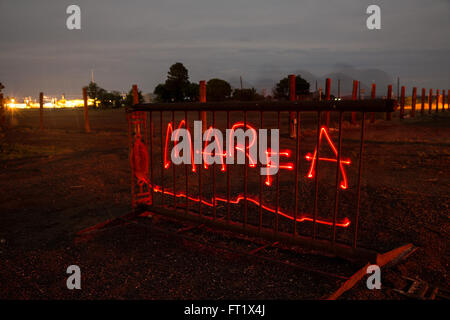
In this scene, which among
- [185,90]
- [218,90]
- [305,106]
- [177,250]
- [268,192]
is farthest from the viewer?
[185,90]

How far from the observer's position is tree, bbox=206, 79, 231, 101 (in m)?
60.2

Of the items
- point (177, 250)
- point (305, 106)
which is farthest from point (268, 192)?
point (305, 106)

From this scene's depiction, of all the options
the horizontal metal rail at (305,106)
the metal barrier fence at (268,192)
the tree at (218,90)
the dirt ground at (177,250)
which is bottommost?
the dirt ground at (177,250)

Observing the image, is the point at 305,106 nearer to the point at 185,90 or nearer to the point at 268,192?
the point at 268,192

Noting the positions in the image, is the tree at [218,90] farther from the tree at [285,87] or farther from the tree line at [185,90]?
the tree at [285,87]

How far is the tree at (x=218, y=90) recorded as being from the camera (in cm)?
6017

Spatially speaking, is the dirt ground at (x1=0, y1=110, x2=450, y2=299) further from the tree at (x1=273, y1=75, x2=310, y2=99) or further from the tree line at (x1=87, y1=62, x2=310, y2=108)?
the tree at (x1=273, y1=75, x2=310, y2=99)

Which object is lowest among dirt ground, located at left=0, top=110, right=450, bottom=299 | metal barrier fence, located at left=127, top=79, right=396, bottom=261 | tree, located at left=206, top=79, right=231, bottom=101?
dirt ground, located at left=0, top=110, right=450, bottom=299

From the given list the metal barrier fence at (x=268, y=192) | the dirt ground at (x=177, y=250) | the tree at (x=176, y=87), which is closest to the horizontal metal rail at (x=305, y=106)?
the metal barrier fence at (x=268, y=192)

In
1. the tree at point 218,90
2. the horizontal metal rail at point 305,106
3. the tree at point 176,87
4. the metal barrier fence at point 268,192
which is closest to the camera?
the horizontal metal rail at point 305,106

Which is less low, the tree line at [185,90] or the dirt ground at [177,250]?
the tree line at [185,90]

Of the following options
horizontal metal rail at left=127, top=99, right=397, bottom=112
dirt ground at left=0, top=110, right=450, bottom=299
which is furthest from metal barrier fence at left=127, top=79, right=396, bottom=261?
dirt ground at left=0, top=110, right=450, bottom=299

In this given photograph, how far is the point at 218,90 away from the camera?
61625 millimetres
